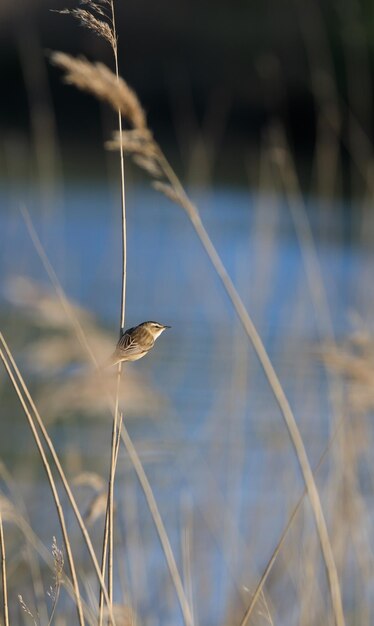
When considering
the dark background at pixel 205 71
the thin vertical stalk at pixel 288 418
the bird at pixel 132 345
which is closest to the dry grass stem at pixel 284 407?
the thin vertical stalk at pixel 288 418

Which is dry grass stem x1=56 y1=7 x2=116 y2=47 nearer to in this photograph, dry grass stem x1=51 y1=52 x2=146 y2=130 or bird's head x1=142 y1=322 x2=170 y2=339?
dry grass stem x1=51 y1=52 x2=146 y2=130

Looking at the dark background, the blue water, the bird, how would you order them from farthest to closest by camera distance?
the dark background → the blue water → the bird

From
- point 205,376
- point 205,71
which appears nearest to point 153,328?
point 205,376

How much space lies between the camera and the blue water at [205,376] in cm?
245

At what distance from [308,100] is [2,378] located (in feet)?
36.2

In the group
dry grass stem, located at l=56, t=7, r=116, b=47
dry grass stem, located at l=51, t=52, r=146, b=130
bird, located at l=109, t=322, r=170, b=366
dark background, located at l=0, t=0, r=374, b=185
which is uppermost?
dark background, located at l=0, t=0, r=374, b=185

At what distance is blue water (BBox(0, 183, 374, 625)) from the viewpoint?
2.45m

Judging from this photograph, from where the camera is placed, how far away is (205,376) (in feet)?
16.9

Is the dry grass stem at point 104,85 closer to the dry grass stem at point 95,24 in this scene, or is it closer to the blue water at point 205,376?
the dry grass stem at point 95,24

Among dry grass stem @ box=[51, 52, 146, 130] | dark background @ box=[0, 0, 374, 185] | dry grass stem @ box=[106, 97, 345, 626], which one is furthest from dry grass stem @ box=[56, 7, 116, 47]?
dark background @ box=[0, 0, 374, 185]

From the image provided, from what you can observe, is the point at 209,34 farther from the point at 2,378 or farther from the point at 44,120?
the point at 2,378

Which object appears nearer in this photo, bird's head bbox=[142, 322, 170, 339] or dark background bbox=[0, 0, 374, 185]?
bird's head bbox=[142, 322, 170, 339]

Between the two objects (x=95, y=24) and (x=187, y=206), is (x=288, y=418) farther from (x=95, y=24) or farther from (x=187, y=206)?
(x=95, y=24)

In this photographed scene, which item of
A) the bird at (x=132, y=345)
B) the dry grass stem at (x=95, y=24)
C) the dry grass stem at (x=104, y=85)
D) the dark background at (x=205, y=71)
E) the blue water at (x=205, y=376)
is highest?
the dark background at (x=205, y=71)
